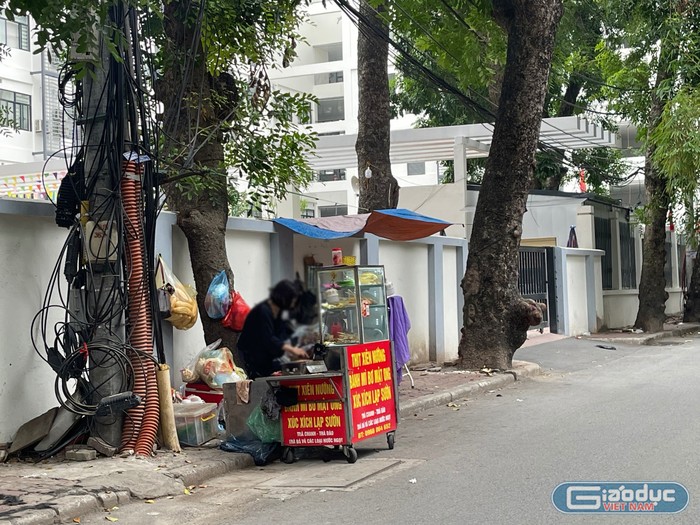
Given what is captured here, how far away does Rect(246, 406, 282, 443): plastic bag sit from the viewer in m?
8.72

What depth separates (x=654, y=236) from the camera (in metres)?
23.2

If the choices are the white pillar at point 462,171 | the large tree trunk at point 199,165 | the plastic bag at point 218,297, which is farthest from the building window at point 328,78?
the plastic bag at point 218,297

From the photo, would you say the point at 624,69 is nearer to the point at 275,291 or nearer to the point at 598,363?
the point at 598,363

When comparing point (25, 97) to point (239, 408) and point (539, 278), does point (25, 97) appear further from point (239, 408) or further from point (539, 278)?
point (239, 408)

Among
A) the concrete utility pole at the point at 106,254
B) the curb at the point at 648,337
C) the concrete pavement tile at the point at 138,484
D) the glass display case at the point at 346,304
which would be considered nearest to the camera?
the concrete pavement tile at the point at 138,484

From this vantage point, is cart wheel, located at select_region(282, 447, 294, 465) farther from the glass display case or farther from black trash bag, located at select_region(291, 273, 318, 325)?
black trash bag, located at select_region(291, 273, 318, 325)

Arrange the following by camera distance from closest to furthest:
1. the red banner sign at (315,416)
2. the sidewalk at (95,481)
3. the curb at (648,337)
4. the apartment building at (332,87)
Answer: the sidewalk at (95,481) < the red banner sign at (315,416) < the curb at (648,337) < the apartment building at (332,87)

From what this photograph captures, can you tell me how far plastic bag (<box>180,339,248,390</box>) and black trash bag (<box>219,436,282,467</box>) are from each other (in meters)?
1.05

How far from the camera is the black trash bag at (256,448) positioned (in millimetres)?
8641

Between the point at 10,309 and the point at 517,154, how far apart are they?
881cm

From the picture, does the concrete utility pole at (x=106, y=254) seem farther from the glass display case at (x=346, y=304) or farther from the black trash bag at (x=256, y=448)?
the glass display case at (x=346, y=304)

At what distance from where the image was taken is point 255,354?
8.58m

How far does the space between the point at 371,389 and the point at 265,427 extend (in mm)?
1113

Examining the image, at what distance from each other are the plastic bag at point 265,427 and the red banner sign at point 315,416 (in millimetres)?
146
